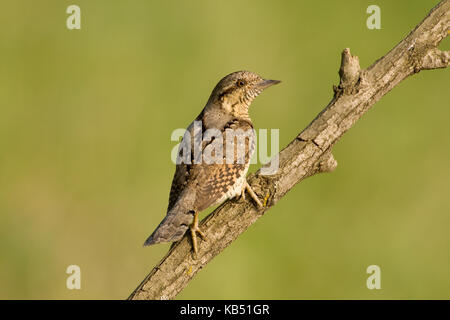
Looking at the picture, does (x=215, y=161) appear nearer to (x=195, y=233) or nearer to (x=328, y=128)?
(x=195, y=233)

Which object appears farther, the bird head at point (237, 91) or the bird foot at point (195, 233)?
the bird head at point (237, 91)

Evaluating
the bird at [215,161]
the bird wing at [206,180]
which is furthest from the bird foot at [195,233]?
the bird wing at [206,180]

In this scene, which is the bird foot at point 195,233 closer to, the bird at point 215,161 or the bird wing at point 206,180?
the bird at point 215,161

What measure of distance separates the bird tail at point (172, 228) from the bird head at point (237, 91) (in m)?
0.95

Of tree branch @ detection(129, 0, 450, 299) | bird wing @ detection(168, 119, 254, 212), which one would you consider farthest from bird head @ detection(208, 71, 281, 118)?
tree branch @ detection(129, 0, 450, 299)

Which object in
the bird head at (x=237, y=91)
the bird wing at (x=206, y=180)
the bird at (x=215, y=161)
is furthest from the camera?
the bird head at (x=237, y=91)

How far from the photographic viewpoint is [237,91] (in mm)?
3770

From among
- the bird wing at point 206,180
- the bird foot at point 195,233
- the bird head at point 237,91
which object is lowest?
the bird foot at point 195,233

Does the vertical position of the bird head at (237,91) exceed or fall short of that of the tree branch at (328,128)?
it exceeds it

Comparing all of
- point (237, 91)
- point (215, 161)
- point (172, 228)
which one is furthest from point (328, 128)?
point (172, 228)

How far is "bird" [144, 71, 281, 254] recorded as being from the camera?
304 centimetres

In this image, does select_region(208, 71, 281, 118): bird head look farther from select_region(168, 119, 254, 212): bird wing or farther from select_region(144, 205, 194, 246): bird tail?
select_region(144, 205, 194, 246): bird tail

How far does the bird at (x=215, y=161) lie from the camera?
3.04 meters

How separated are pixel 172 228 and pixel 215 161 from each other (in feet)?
1.83
